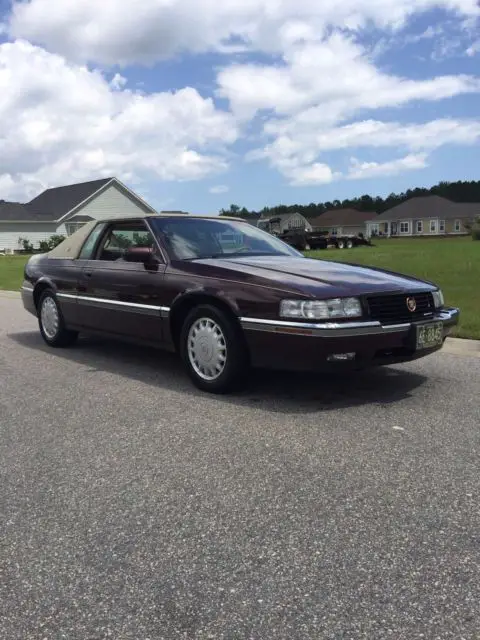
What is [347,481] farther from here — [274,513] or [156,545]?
[156,545]

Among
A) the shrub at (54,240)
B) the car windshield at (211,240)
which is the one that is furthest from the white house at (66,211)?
the car windshield at (211,240)

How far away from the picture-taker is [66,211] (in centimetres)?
5134

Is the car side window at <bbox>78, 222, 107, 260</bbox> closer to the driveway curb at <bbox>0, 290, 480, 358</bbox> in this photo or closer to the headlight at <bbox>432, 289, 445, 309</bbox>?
the headlight at <bbox>432, 289, 445, 309</bbox>

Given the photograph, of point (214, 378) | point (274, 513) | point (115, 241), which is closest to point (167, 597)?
point (274, 513)

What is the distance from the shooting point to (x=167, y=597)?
233 cm

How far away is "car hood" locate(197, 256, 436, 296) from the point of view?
464 centimetres

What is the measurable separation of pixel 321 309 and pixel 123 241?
2.66m

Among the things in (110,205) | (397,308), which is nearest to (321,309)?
(397,308)

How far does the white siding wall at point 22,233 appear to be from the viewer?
50906 mm

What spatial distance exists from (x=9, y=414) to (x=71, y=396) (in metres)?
0.60

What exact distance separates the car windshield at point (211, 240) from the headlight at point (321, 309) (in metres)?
1.34

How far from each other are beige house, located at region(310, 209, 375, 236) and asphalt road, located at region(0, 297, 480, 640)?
9299 centimetres

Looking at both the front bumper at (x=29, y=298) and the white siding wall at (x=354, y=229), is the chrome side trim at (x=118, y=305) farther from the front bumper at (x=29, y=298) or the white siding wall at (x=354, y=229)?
the white siding wall at (x=354, y=229)

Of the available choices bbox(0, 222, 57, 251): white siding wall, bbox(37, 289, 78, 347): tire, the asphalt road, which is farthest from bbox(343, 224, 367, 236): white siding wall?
the asphalt road
